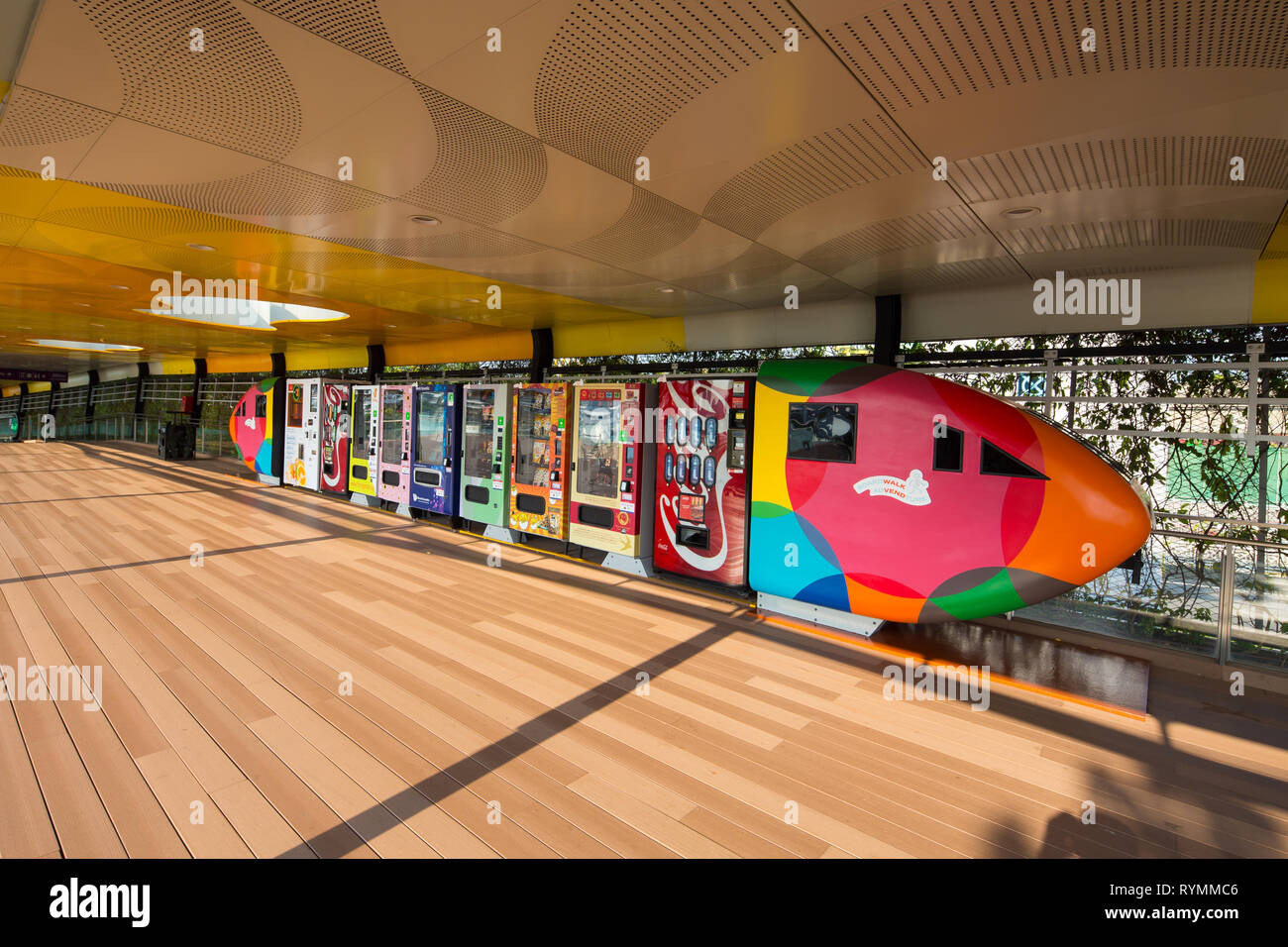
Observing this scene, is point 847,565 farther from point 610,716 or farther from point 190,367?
point 190,367

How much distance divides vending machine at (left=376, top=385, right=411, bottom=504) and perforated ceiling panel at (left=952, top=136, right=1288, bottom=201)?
7.11m

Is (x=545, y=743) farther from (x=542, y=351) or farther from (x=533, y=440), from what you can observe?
(x=542, y=351)

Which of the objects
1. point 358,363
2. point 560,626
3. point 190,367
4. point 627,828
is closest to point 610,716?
point 627,828

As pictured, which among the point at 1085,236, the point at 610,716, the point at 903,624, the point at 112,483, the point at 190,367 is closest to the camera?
the point at 610,716

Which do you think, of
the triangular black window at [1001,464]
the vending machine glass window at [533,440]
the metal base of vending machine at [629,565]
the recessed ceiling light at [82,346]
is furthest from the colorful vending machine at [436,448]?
the recessed ceiling light at [82,346]

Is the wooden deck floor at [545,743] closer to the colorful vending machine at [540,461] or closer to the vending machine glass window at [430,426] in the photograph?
the colorful vending machine at [540,461]

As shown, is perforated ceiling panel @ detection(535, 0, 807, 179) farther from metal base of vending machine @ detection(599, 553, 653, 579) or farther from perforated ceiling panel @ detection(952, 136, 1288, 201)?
metal base of vending machine @ detection(599, 553, 653, 579)

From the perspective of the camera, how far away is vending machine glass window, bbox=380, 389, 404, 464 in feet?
28.8

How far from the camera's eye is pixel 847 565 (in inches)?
177

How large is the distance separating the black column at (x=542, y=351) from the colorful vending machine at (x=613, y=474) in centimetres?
256

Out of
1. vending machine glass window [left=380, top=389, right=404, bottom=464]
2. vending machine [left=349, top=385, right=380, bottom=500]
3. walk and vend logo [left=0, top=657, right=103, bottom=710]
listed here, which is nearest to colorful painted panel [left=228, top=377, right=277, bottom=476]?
vending machine [left=349, top=385, right=380, bottom=500]

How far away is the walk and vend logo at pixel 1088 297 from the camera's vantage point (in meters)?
4.90

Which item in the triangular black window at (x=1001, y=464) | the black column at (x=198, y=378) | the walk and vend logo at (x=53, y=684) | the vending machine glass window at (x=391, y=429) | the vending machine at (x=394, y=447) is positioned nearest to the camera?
A: the walk and vend logo at (x=53, y=684)

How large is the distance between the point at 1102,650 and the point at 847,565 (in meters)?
1.82
